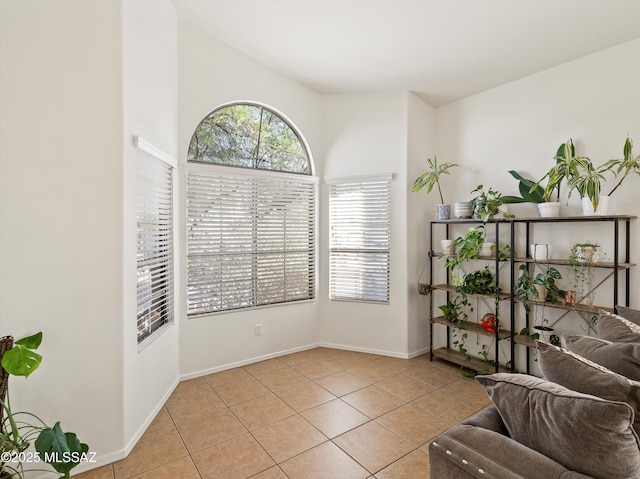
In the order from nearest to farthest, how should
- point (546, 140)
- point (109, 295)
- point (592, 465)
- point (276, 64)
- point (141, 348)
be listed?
point (592, 465) → point (109, 295) → point (141, 348) → point (546, 140) → point (276, 64)

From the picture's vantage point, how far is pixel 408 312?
12.1 ft

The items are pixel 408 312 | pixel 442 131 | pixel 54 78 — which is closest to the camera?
pixel 54 78

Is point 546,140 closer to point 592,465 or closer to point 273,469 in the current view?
point 592,465

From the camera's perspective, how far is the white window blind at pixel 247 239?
10.5 feet

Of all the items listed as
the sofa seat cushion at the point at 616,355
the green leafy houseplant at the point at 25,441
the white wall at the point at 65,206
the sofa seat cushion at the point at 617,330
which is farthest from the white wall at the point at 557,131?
the green leafy houseplant at the point at 25,441

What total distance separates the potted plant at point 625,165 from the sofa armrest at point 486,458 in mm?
2451

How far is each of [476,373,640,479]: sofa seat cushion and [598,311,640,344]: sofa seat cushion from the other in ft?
2.87

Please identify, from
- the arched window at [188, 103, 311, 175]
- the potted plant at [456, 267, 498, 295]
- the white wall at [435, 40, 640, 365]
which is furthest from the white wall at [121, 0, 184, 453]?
the white wall at [435, 40, 640, 365]

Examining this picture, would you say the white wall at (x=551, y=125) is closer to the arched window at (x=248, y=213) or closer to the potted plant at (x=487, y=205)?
the potted plant at (x=487, y=205)

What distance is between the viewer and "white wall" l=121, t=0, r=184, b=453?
6.89ft

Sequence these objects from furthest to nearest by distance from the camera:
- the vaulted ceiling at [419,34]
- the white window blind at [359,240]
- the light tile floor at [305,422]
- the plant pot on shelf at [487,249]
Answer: the white window blind at [359,240]
the plant pot on shelf at [487,249]
the vaulted ceiling at [419,34]
the light tile floor at [305,422]

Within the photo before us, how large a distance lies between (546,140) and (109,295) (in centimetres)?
381

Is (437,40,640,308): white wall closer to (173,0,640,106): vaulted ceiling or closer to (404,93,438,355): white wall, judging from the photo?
(173,0,640,106): vaulted ceiling

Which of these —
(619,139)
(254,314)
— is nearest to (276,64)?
(254,314)
